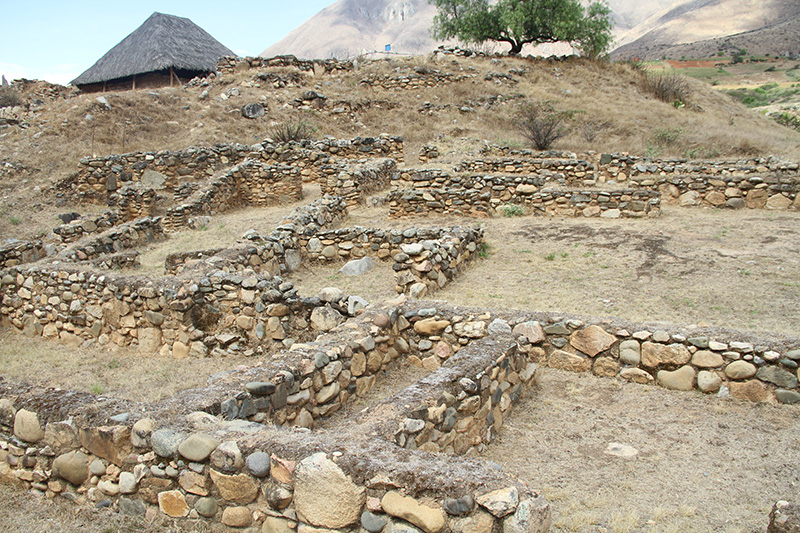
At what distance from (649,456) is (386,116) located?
1996 cm

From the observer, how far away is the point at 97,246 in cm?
1014

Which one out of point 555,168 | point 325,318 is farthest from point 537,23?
point 325,318

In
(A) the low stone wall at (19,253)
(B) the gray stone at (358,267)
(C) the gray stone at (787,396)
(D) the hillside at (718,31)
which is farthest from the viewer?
(D) the hillside at (718,31)

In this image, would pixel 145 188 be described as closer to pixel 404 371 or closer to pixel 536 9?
pixel 404 371

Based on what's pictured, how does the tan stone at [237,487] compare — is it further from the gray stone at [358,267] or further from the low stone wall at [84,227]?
the low stone wall at [84,227]

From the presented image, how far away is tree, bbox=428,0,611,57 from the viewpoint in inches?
1098

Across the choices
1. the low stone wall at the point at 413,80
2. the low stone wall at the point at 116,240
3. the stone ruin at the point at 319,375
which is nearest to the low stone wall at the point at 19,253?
the stone ruin at the point at 319,375

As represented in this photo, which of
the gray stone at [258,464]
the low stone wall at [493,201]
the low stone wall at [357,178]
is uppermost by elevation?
the low stone wall at [357,178]

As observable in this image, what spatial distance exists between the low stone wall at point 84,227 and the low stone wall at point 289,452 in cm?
930

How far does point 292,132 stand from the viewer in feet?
59.8

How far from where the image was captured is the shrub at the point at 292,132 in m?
17.5

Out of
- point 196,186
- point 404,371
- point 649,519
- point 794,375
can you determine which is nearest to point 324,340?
point 404,371

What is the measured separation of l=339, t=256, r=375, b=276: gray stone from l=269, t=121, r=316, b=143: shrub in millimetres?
9792

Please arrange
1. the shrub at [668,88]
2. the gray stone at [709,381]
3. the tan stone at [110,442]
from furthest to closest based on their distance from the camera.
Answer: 1. the shrub at [668,88]
2. the gray stone at [709,381]
3. the tan stone at [110,442]
